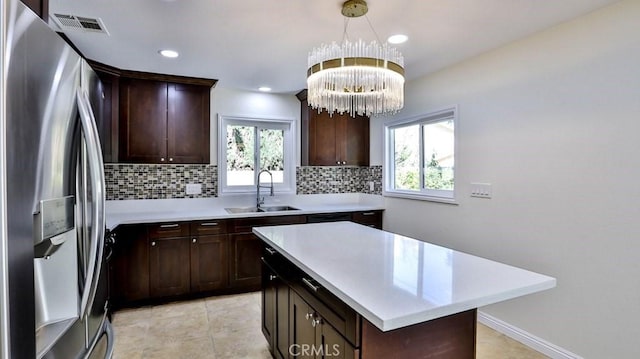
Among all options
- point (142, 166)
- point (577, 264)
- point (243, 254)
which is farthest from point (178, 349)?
point (577, 264)

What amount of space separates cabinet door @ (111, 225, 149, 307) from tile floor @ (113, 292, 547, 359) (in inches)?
6.4

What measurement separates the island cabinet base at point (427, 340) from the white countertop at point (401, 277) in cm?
16

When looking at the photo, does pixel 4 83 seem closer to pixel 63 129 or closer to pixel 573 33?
pixel 63 129

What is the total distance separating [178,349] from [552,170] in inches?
122

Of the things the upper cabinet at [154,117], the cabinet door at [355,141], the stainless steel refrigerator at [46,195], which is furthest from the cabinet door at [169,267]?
the stainless steel refrigerator at [46,195]

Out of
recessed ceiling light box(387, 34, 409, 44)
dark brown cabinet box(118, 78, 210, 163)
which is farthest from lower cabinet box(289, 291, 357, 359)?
dark brown cabinet box(118, 78, 210, 163)

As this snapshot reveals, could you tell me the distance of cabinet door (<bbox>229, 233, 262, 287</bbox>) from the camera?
11.9 feet

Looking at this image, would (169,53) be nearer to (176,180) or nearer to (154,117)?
(154,117)

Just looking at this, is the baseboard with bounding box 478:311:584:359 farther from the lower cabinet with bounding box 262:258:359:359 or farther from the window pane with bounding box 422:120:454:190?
the lower cabinet with bounding box 262:258:359:359

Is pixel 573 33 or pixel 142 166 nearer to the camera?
pixel 573 33

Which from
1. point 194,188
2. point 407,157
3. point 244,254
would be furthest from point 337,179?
point 194,188

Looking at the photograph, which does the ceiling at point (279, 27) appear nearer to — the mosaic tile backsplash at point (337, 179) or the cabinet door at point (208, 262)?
the mosaic tile backsplash at point (337, 179)

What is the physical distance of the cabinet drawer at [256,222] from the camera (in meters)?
3.64

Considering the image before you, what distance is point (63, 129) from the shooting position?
0.86 metres
